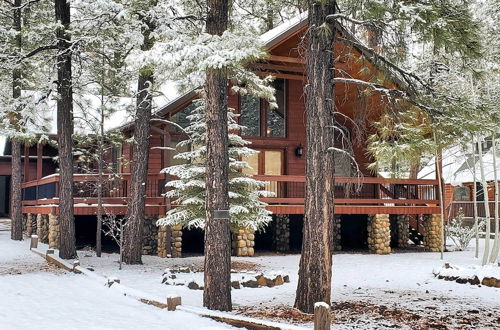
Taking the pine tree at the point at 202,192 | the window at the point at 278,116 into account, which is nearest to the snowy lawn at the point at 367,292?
the pine tree at the point at 202,192

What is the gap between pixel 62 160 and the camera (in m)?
14.6

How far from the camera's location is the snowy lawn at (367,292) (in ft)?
25.7

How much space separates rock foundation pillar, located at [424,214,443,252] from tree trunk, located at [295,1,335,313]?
39.7ft

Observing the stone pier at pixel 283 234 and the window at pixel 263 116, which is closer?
the stone pier at pixel 283 234

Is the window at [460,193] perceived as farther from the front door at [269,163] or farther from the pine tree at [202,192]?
the pine tree at [202,192]

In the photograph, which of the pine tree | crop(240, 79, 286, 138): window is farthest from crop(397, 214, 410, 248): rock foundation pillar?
the pine tree

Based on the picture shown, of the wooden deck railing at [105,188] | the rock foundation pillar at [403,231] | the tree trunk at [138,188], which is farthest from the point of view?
the rock foundation pillar at [403,231]

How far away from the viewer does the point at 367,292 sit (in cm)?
1012

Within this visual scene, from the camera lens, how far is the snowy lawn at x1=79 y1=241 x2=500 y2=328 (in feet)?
25.7

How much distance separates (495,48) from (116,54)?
10.8 metres

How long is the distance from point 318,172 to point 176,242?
28.3 ft

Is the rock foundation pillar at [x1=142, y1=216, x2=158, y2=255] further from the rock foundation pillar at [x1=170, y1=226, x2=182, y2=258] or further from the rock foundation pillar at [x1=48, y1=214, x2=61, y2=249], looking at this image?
the rock foundation pillar at [x1=48, y1=214, x2=61, y2=249]

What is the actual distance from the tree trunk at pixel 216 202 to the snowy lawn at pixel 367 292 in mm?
455

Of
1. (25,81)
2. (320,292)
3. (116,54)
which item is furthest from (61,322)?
(25,81)
